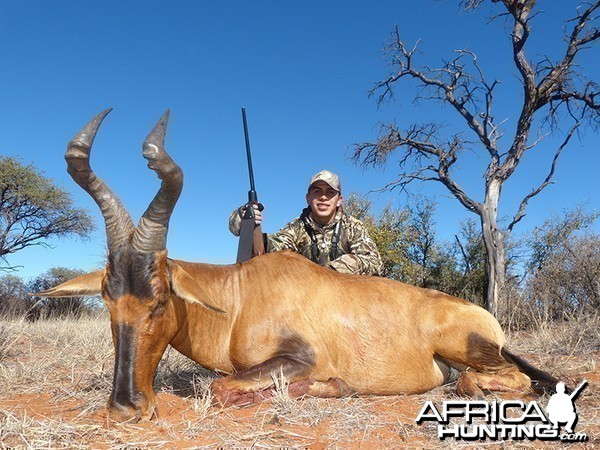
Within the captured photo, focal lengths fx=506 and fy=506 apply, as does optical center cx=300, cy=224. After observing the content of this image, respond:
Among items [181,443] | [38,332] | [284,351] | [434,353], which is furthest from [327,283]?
[38,332]

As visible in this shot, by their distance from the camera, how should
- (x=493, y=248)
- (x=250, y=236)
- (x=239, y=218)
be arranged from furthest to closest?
(x=493, y=248) → (x=239, y=218) → (x=250, y=236)

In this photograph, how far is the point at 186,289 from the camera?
3236 millimetres

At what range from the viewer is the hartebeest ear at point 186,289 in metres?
3.20

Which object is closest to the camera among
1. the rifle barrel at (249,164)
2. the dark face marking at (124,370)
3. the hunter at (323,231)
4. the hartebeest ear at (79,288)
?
the dark face marking at (124,370)

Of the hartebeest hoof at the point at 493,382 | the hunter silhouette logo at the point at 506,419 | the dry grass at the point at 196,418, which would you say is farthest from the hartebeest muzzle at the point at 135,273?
the hartebeest hoof at the point at 493,382

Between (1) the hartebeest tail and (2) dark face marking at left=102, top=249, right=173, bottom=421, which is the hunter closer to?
(1) the hartebeest tail

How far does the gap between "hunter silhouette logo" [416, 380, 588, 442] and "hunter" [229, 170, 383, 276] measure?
258 cm

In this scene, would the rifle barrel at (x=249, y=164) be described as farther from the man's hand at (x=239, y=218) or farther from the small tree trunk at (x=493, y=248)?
the small tree trunk at (x=493, y=248)

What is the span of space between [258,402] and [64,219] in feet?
66.2

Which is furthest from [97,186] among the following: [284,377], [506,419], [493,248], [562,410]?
[493,248]

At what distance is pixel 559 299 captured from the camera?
10055 mm

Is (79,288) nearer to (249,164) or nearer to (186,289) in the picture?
(186,289)

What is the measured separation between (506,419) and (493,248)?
424 inches

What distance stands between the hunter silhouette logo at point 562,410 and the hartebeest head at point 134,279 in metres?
2.39
